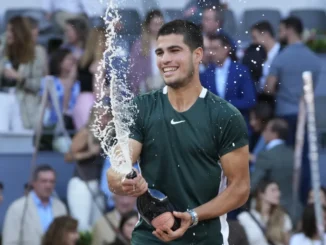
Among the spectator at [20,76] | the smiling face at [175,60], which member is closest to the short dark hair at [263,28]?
the spectator at [20,76]

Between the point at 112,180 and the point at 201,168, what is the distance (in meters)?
0.52

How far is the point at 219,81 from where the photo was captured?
855 centimetres

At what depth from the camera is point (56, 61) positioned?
1074 centimetres

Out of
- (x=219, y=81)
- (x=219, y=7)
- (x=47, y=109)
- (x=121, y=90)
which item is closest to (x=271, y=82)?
(x=219, y=81)

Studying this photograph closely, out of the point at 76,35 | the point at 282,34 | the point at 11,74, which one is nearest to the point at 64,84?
the point at 11,74

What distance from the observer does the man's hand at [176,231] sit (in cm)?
Result: 555

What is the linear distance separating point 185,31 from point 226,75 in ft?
9.02

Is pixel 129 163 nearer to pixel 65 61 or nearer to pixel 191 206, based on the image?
pixel 191 206

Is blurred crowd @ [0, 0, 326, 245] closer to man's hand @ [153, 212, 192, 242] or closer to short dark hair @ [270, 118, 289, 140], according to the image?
short dark hair @ [270, 118, 289, 140]

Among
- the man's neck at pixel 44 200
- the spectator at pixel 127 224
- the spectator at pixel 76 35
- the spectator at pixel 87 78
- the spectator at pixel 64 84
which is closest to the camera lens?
the spectator at pixel 127 224

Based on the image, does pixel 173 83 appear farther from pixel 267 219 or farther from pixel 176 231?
pixel 267 219

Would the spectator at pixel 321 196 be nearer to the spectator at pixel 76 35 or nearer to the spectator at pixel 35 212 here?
the spectator at pixel 35 212

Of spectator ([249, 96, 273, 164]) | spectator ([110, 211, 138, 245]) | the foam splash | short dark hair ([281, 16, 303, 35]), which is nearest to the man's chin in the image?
the foam splash

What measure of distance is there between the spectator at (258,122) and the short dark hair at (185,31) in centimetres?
397
